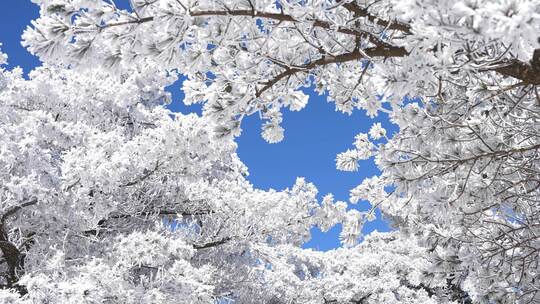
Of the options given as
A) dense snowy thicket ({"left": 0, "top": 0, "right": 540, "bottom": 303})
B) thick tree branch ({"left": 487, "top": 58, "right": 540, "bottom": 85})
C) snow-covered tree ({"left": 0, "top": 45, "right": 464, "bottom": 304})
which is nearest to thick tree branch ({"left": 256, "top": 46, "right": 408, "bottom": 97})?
dense snowy thicket ({"left": 0, "top": 0, "right": 540, "bottom": 303})

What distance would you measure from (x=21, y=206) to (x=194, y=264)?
166 inches

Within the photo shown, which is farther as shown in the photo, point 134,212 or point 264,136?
point 134,212

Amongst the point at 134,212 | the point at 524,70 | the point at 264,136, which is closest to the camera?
the point at 524,70

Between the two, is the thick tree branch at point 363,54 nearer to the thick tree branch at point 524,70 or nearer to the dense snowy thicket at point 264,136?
the dense snowy thicket at point 264,136

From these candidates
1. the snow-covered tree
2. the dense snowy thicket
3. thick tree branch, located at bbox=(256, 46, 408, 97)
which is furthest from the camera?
the snow-covered tree

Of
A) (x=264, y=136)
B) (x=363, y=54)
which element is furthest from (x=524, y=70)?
(x=264, y=136)

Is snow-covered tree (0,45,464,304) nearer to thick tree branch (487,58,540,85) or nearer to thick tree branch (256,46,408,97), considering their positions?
thick tree branch (256,46,408,97)

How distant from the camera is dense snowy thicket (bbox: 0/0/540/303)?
2949 millimetres

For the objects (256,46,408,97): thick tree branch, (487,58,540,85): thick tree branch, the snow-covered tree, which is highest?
the snow-covered tree

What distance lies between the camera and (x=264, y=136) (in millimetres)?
4781

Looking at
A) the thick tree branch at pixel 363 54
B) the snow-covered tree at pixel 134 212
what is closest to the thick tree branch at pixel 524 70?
the thick tree branch at pixel 363 54

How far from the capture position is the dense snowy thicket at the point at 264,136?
2.95 m

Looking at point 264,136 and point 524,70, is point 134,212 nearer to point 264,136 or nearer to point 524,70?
point 264,136

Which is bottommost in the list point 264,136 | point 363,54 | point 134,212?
point 363,54
